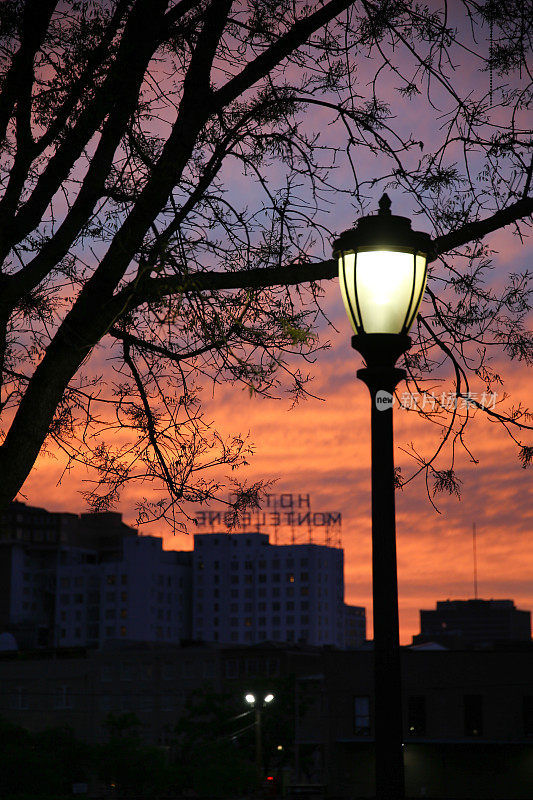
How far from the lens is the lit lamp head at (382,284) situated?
5.16 m

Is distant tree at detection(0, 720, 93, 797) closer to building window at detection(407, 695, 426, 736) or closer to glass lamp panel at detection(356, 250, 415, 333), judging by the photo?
building window at detection(407, 695, 426, 736)

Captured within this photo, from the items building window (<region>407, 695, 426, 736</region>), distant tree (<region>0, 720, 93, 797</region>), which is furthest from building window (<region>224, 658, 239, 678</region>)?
building window (<region>407, 695, 426, 736</region>)

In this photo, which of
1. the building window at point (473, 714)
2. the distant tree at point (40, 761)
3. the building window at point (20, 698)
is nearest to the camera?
the building window at point (473, 714)

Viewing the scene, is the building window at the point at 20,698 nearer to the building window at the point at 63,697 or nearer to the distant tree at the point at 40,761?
the building window at the point at 63,697

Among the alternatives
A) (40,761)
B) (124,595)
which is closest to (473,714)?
(40,761)

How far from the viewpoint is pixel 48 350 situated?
685cm

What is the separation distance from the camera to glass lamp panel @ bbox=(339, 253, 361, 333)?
17.0ft

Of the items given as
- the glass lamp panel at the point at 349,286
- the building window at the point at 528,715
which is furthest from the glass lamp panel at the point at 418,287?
the building window at the point at 528,715

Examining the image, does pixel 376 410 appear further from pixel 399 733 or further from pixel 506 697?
pixel 506 697

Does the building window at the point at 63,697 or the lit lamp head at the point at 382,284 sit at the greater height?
the lit lamp head at the point at 382,284

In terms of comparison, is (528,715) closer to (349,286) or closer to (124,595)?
(349,286)

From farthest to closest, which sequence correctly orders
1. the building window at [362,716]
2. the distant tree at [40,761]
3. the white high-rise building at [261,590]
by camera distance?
the white high-rise building at [261,590], the distant tree at [40,761], the building window at [362,716]

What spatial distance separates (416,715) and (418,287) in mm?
56432

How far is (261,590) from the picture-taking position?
18500cm
